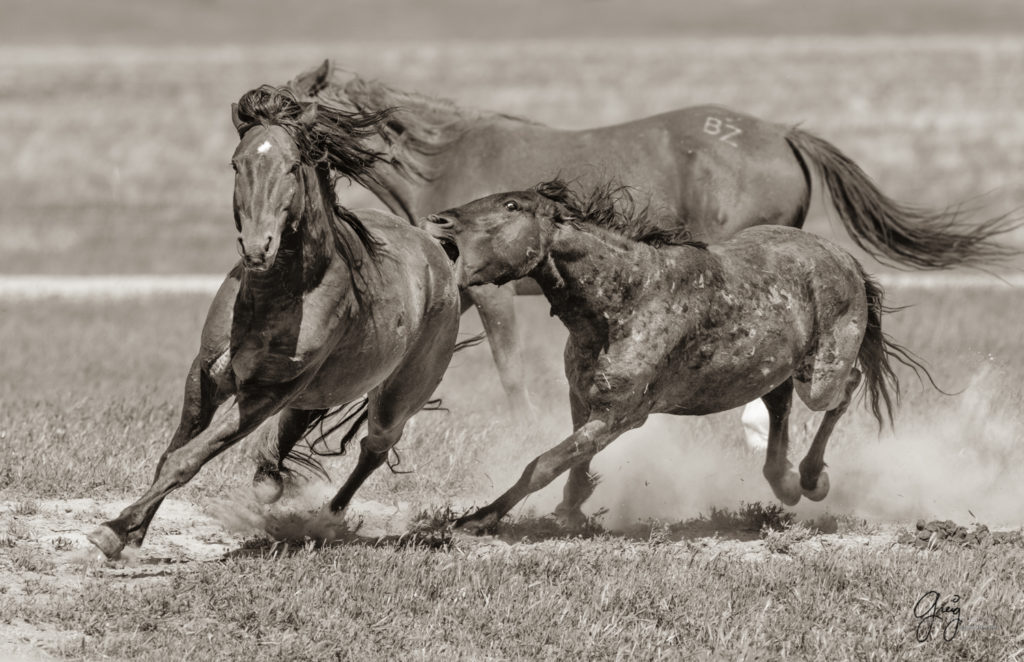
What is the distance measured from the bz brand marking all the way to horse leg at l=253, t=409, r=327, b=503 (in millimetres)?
3931

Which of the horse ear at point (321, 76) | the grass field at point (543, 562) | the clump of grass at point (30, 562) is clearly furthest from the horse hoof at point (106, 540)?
the horse ear at point (321, 76)

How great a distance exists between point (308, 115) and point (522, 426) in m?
3.64

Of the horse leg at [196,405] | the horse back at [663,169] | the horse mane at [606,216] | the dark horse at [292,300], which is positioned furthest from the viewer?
the horse back at [663,169]

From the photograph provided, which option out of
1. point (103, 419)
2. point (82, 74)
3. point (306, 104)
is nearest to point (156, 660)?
point (306, 104)

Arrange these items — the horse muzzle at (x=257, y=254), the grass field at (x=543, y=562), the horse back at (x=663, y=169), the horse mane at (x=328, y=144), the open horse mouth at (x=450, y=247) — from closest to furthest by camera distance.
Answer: the horse muzzle at (x=257, y=254), the grass field at (x=543, y=562), the horse mane at (x=328, y=144), the open horse mouth at (x=450, y=247), the horse back at (x=663, y=169)

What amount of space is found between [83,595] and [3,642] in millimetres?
450

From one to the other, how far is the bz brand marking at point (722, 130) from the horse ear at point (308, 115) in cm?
438

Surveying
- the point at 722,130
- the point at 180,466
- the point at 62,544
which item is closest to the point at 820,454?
the point at 722,130

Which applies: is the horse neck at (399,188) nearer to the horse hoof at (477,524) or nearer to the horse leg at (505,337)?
the horse leg at (505,337)

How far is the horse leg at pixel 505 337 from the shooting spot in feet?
28.9

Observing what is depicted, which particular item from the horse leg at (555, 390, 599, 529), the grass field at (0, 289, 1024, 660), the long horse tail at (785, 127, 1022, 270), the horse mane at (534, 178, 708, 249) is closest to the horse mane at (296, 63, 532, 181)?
the grass field at (0, 289, 1024, 660)

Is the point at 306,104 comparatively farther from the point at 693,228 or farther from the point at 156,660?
the point at 693,228

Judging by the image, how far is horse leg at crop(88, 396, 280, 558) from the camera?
551 centimetres
